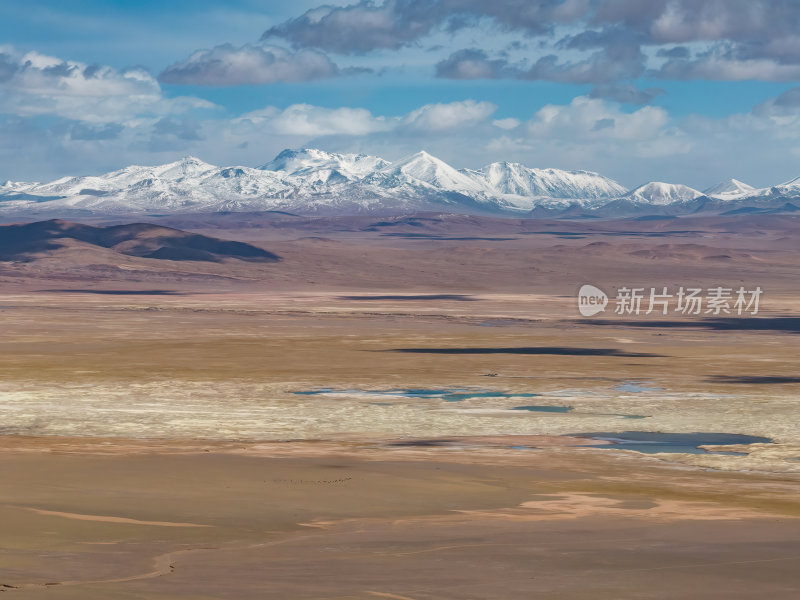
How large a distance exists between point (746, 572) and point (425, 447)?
19828 millimetres

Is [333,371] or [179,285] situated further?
[179,285]

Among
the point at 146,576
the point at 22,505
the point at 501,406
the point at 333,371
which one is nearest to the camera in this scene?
the point at 146,576

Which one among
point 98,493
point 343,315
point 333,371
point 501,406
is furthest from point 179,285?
point 98,493

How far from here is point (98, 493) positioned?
27.2 metres

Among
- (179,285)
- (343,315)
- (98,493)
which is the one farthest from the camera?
(179,285)

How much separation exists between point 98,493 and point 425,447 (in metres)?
13.6

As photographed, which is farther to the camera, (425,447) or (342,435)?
(342,435)

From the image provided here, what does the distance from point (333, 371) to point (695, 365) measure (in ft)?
70.8

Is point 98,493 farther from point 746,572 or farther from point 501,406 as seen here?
point 501,406

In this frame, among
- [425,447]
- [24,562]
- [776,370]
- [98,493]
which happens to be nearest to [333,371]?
[776,370]

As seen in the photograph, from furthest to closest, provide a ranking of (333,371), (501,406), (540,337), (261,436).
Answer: (540,337) < (333,371) < (501,406) < (261,436)

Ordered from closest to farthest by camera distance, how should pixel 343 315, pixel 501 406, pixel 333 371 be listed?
pixel 501 406, pixel 333 371, pixel 343 315

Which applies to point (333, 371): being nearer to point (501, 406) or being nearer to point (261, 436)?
point (501, 406)

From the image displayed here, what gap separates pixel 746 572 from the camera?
19219 millimetres
